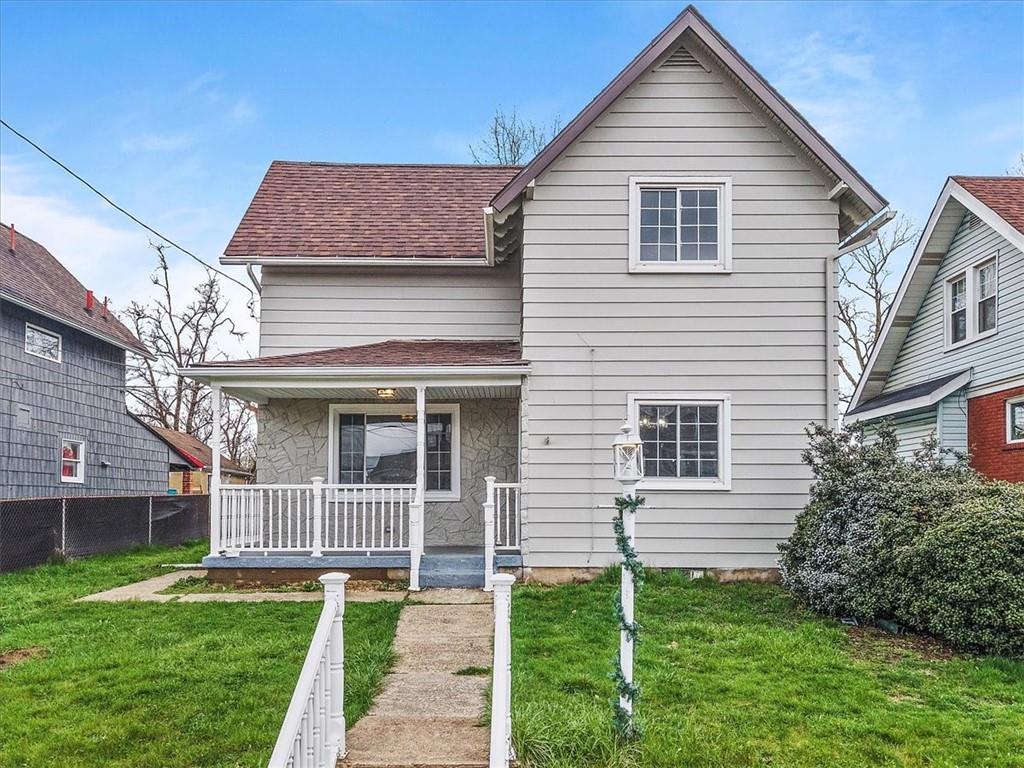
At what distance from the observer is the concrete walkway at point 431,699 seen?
14.9 feet

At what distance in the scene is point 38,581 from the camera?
11.4 meters

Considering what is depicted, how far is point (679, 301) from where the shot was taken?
993cm

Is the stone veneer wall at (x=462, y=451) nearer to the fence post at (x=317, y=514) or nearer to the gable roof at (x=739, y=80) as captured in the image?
the fence post at (x=317, y=514)

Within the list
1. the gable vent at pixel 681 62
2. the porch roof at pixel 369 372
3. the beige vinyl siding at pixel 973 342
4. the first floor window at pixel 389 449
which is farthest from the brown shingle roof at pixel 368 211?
the beige vinyl siding at pixel 973 342

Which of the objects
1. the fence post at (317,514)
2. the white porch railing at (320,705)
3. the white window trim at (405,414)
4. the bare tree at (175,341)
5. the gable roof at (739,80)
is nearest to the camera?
the white porch railing at (320,705)

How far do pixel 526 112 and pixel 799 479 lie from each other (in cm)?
1763

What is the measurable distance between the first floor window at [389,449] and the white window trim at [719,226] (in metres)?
3.58

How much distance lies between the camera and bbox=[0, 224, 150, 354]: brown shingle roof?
1559cm

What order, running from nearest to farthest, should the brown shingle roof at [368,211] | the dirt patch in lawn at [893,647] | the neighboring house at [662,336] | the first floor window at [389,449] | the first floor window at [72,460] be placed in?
the dirt patch in lawn at [893,647] → the neighboring house at [662,336] → the first floor window at [389,449] → the brown shingle roof at [368,211] → the first floor window at [72,460]

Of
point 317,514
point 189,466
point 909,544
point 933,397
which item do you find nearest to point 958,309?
point 933,397

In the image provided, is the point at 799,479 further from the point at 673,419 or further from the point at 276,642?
the point at 276,642

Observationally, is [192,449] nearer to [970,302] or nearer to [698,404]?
[698,404]

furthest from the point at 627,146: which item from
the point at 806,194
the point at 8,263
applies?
the point at 8,263

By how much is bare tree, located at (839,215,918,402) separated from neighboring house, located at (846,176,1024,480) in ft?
30.8
